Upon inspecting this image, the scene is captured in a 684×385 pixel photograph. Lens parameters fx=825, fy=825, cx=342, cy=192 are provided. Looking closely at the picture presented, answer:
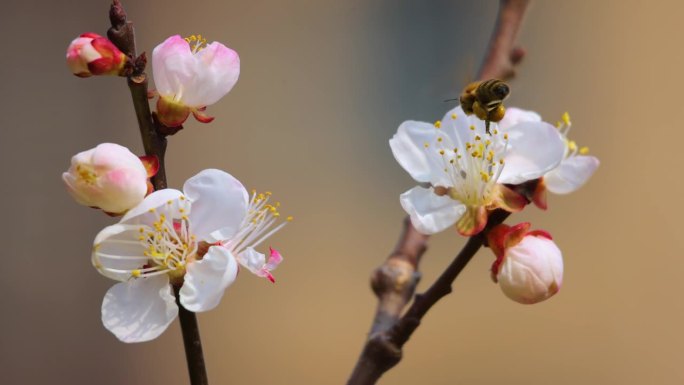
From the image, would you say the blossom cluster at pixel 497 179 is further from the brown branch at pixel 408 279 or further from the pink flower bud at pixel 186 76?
the pink flower bud at pixel 186 76

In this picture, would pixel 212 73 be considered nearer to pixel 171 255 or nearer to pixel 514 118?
pixel 171 255

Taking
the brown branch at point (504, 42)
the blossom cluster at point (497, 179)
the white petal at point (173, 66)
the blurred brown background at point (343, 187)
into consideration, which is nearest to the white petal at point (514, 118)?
the blossom cluster at point (497, 179)

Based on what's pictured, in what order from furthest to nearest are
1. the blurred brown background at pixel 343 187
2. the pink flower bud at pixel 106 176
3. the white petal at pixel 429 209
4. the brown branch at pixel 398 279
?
the blurred brown background at pixel 343 187 < the brown branch at pixel 398 279 < the white petal at pixel 429 209 < the pink flower bud at pixel 106 176

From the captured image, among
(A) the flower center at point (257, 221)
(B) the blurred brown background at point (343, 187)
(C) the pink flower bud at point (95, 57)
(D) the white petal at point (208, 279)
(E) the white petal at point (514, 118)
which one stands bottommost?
(B) the blurred brown background at point (343, 187)

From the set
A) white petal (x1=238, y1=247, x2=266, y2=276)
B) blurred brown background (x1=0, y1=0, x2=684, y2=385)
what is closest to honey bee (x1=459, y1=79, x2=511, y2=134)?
white petal (x1=238, y1=247, x2=266, y2=276)

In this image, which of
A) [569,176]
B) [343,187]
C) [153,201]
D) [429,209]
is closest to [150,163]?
[153,201]
